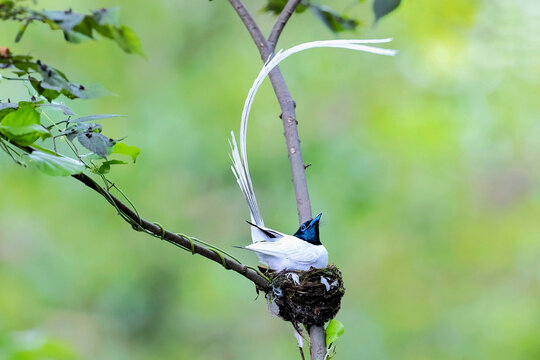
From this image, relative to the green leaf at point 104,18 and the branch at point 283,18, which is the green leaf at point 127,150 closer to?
the green leaf at point 104,18

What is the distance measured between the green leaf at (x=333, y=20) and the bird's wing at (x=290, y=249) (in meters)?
0.48

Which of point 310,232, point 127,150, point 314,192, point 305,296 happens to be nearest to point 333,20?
point 310,232

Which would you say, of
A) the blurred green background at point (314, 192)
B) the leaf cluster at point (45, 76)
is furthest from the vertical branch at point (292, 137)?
the blurred green background at point (314, 192)

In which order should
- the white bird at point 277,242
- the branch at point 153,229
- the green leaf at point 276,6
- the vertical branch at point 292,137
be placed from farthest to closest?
1. the green leaf at point 276,6
2. the white bird at point 277,242
3. the vertical branch at point 292,137
4. the branch at point 153,229

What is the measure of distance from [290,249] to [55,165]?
2.35 ft

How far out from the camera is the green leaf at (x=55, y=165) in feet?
2.46

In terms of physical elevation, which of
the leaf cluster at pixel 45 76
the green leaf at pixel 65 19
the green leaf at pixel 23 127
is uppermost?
the green leaf at pixel 65 19

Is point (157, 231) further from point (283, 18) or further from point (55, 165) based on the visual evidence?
point (283, 18)

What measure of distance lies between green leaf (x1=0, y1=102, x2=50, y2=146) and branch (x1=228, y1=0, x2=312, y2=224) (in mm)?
588

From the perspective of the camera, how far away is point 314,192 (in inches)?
135

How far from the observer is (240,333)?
12.4 feet

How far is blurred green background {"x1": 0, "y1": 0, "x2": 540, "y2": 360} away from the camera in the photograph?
3502mm

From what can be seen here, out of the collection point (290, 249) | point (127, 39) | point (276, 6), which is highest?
point (276, 6)

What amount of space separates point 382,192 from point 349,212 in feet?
0.90
